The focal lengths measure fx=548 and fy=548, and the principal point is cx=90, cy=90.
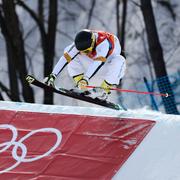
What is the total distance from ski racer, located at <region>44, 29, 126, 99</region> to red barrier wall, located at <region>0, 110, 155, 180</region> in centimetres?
145

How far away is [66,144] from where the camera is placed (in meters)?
7.10

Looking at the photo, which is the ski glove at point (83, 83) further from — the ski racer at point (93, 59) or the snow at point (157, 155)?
the snow at point (157, 155)

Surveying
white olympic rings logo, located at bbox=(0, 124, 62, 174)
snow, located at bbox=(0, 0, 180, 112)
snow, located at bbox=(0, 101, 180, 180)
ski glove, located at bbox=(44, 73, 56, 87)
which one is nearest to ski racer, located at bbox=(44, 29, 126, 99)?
ski glove, located at bbox=(44, 73, 56, 87)

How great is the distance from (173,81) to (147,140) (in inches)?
312

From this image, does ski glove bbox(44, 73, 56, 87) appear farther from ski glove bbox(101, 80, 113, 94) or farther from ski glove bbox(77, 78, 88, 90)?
ski glove bbox(101, 80, 113, 94)

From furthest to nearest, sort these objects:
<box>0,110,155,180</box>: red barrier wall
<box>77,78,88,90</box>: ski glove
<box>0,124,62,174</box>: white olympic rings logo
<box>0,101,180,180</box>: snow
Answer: <box>77,78,88,90</box>: ski glove < <box>0,124,62,174</box>: white olympic rings logo < <box>0,110,155,180</box>: red barrier wall < <box>0,101,180,180</box>: snow

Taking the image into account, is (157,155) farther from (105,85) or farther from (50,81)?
(50,81)

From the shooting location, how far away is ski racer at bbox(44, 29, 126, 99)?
8625mm

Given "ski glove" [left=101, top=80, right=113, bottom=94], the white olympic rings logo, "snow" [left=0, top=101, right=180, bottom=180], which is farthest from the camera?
"ski glove" [left=101, top=80, right=113, bottom=94]

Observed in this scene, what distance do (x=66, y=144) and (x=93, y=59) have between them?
2186 millimetres

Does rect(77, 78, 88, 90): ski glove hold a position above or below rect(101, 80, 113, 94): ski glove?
above

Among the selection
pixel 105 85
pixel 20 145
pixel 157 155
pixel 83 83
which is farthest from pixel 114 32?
pixel 157 155

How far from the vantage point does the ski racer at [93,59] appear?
862cm

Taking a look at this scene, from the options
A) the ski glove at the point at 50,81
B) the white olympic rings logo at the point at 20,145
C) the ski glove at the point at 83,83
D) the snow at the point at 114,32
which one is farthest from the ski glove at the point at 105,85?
the snow at the point at 114,32
